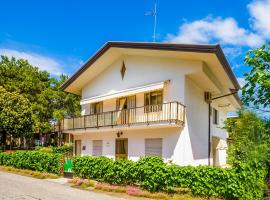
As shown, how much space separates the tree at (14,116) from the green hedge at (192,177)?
21397 millimetres

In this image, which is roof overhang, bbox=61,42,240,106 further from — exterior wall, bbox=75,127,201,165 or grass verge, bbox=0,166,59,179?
grass verge, bbox=0,166,59,179

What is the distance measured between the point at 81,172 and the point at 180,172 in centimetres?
703

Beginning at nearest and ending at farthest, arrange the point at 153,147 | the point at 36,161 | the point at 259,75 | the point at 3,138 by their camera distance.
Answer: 1. the point at 259,75
2. the point at 153,147
3. the point at 36,161
4. the point at 3,138

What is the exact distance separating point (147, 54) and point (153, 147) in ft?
19.6

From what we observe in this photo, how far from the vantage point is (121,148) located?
2203 cm

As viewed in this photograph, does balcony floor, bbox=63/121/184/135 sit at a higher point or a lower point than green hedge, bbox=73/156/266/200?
higher

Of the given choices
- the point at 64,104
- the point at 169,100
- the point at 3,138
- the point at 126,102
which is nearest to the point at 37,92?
the point at 64,104

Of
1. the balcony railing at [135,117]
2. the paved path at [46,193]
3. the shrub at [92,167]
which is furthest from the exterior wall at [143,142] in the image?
the paved path at [46,193]

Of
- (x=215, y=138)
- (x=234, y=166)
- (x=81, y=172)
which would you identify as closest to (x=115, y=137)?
(x=81, y=172)

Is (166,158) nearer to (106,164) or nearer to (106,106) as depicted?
(106,164)

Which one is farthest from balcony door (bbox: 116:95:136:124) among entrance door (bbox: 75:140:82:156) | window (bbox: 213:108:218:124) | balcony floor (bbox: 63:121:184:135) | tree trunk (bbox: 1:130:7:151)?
tree trunk (bbox: 1:130:7:151)

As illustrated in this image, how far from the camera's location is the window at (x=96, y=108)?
81.3 feet

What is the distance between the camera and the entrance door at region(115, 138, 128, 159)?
2167 centimetres

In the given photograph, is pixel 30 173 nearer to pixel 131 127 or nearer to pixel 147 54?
pixel 131 127
